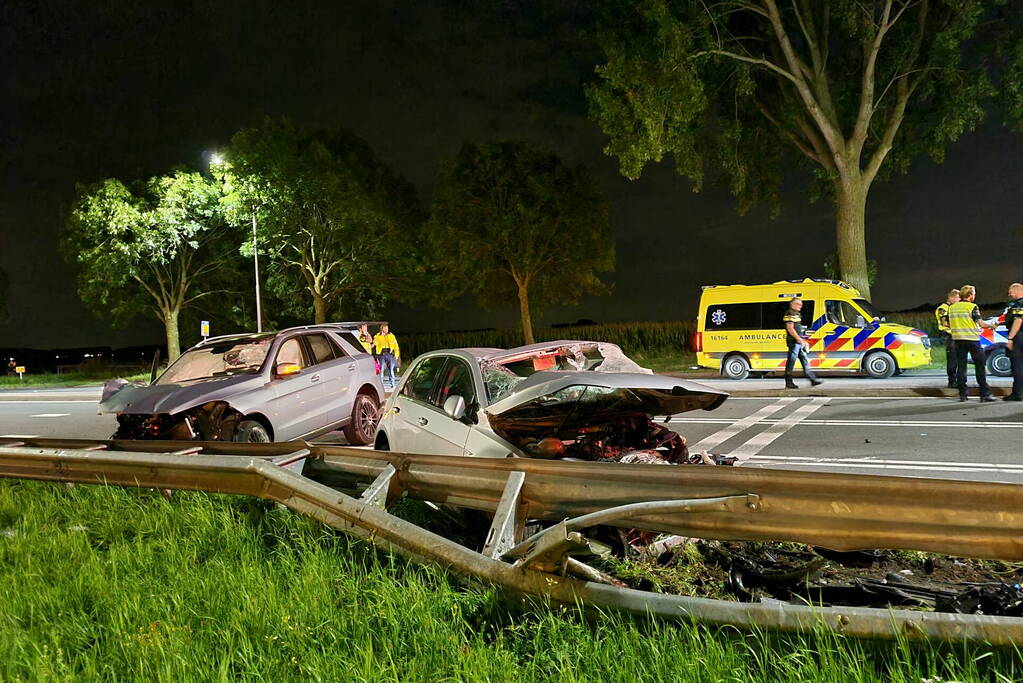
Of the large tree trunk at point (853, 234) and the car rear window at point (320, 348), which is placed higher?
the large tree trunk at point (853, 234)

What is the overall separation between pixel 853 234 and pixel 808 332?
4.25 meters

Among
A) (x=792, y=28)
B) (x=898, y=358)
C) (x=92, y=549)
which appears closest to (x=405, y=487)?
(x=92, y=549)

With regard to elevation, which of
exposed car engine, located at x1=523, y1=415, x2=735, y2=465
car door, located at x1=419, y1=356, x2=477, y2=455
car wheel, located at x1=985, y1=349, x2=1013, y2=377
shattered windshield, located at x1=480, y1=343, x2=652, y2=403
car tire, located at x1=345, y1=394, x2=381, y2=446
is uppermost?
shattered windshield, located at x1=480, y1=343, x2=652, y2=403

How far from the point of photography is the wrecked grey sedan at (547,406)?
16.3ft

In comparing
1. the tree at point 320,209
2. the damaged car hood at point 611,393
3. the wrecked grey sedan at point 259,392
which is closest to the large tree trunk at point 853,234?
the wrecked grey sedan at point 259,392

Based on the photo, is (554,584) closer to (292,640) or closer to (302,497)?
(292,640)

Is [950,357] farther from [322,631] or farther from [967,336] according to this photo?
[322,631]

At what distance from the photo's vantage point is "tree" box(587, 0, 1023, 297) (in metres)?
19.5

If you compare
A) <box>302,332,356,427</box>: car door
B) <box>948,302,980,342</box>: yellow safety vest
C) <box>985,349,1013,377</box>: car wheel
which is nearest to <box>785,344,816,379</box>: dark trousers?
<box>948,302,980,342</box>: yellow safety vest

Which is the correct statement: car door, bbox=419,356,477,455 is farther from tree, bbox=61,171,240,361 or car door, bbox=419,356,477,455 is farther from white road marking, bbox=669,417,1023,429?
tree, bbox=61,171,240,361

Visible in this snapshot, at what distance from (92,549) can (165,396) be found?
4.08m

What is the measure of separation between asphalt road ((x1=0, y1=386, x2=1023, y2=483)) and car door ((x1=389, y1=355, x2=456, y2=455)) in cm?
368

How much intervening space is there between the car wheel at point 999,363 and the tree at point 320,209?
24.9 meters

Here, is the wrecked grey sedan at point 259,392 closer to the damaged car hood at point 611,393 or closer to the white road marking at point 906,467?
the damaged car hood at point 611,393
